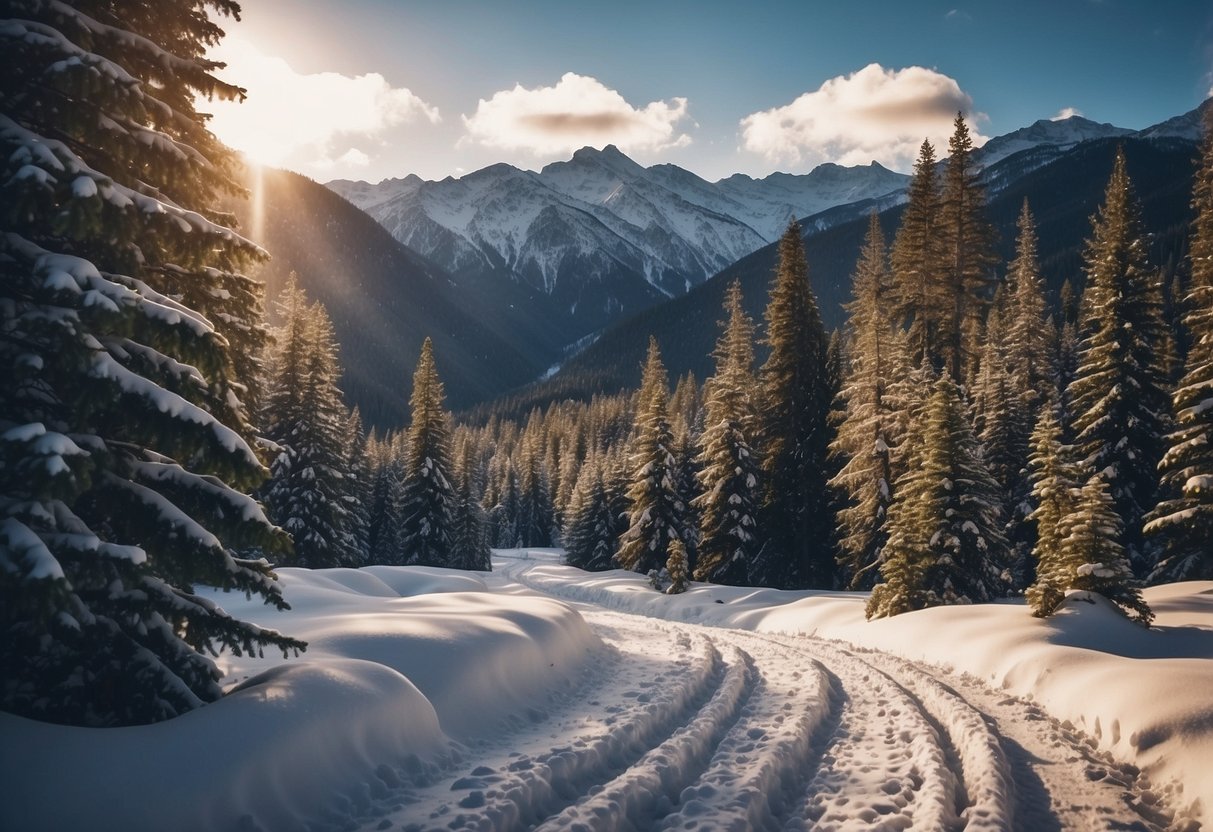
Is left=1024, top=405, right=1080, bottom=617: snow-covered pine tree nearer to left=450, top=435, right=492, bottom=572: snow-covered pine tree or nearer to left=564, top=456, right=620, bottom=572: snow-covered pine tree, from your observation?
left=564, top=456, right=620, bottom=572: snow-covered pine tree

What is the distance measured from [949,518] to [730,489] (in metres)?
12.7

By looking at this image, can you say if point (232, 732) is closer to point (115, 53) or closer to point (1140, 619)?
point (115, 53)

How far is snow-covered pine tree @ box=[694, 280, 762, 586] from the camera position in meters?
33.4

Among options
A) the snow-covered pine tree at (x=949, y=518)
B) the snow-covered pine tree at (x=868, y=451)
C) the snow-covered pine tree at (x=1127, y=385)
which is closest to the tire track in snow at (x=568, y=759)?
the snow-covered pine tree at (x=949, y=518)

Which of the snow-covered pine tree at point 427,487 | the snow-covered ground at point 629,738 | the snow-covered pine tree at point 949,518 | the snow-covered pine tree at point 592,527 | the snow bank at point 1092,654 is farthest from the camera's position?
the snow-covered pine tree at point 592,527

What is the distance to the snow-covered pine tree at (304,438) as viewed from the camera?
32.1 m

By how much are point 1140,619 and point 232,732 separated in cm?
1798

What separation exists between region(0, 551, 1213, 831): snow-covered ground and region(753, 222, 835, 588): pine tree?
18.1 m

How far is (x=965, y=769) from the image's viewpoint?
26.3 feet

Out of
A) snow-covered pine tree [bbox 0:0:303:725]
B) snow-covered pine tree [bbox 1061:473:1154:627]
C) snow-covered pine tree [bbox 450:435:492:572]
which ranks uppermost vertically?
snow-covered pine tree [bbox 0:0:303:725]

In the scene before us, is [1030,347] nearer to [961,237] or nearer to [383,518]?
[961,237]

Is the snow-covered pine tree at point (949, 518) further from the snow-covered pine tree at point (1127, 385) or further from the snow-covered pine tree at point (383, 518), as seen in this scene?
the snow-covered pine tree at point (383, 518)

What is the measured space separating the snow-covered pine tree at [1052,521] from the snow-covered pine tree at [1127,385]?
10856 mm

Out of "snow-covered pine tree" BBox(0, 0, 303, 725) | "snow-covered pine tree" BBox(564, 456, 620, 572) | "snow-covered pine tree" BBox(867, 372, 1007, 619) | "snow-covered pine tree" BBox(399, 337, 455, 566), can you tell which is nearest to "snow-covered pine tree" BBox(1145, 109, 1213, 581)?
"snow-covered pine tree" BBox(867, 372, 1007, 619)
